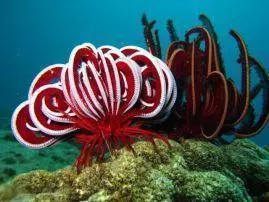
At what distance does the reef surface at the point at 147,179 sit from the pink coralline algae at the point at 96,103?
0.19 metres

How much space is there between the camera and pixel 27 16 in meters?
Result: 99.8

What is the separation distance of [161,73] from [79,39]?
135m

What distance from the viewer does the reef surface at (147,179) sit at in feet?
8.14

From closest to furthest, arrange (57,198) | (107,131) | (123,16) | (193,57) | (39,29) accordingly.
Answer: (57,198)
(107,131)
(193,57)
(39,29)
(123,16)

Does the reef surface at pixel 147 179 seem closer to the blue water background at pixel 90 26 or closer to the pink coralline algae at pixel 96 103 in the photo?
the pink coralline algae at pixel 96 103

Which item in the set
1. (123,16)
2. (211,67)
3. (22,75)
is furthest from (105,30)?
(211,67)

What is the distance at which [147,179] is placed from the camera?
99.3 inches

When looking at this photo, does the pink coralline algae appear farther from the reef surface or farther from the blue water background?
the blue water background

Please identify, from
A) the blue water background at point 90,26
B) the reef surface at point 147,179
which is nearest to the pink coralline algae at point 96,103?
the reef surface at point 147,179

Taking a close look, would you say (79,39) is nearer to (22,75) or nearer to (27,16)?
(22,75)

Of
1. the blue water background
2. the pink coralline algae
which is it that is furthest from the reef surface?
the blue water background

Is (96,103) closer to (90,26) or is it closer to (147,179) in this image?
Answer: (147,179)

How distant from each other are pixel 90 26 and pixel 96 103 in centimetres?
13422

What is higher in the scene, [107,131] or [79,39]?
[79,39]
